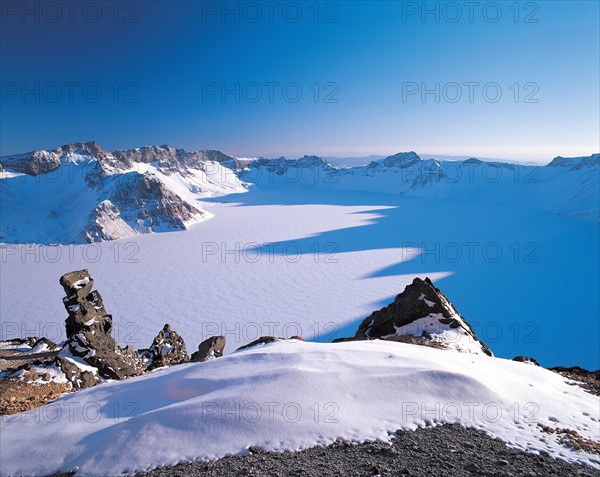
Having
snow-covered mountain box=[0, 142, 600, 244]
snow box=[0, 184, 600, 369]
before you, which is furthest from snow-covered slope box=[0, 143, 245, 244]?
snow box=[0, 184, 600, 369]

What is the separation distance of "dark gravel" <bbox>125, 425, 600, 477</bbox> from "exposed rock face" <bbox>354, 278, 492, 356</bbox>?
26.1 ft

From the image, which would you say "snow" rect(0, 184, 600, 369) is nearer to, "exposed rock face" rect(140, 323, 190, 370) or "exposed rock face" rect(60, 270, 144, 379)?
"exposed rock face" rect(140, 323, 190, 370)

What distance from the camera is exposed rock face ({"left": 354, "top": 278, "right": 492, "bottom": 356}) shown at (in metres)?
14.2

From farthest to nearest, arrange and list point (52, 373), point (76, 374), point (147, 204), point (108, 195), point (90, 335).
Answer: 1. point (108, 195)
2. point (147, 204)
3. point (90, 335)
4. point (76, 374)
5. point (52, 373)

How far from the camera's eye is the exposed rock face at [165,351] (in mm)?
19016

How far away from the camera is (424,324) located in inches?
607

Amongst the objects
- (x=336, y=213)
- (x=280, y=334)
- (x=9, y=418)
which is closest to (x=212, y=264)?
(x=280, y=334)

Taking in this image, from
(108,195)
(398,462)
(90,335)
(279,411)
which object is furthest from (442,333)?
(108,195)

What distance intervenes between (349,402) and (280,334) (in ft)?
90.0

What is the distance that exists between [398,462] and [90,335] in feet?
51.2

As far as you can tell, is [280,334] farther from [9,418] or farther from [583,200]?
[583,200]

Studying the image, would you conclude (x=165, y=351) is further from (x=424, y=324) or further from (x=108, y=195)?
(x=108, y=195)

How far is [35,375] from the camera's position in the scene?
41.7 ft

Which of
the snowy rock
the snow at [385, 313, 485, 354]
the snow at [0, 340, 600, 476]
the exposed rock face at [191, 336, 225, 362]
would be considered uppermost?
the snow at [0, 340, 600, 476]
